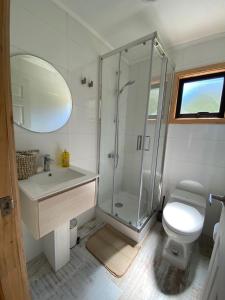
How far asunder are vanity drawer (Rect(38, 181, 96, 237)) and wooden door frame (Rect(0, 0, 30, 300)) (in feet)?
0.84

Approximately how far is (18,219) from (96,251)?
47.7 inches

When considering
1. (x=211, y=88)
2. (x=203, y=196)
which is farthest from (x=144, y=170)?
(x=211, y=88)

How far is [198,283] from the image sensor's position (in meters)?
1.21

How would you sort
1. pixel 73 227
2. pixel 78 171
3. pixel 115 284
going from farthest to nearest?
pixel 73 227, pixel 78 171, pixel 115 284

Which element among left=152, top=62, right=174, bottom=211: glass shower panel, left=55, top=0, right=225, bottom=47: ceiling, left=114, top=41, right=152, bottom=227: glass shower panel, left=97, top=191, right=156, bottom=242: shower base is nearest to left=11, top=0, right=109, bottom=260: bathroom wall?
left=55, top=0, right=225, bottom=47: ceiling

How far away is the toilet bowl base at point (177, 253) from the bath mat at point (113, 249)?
0.31 m

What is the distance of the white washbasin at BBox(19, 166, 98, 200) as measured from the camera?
2.89 ft

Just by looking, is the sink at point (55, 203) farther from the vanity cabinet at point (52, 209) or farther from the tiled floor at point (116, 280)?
the tiled floor at point (116, 280)

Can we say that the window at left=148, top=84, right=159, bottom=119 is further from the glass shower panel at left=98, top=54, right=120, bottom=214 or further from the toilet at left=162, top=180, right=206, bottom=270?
the toilet at left=162, top=180, right=206, bottom=270

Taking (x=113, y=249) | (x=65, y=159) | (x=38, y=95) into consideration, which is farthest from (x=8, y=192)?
(x=113, y=249)

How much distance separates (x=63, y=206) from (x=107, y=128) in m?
1.24

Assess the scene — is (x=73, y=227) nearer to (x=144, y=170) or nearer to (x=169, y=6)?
(x=144, y=170)

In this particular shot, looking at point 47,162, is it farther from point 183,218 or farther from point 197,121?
point 197,121

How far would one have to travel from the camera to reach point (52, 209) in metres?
0.92
